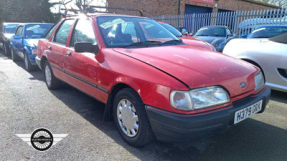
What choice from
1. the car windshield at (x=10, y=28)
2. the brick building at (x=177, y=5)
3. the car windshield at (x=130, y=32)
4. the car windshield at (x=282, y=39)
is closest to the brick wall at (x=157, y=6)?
the brick building at (x=177, y=5)

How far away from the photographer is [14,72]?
270 inches

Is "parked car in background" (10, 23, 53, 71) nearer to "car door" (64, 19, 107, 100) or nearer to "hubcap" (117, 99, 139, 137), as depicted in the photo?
"car door" (64, 19, 107, 100)

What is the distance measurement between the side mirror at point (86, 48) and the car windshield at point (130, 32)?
0.57ft

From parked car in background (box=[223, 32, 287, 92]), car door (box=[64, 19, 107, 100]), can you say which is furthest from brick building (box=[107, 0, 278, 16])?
car door (box=[64, 19, 107, 100])

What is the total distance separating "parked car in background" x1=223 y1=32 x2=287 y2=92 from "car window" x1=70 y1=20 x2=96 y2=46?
323cm

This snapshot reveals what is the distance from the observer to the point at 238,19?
43.9ft

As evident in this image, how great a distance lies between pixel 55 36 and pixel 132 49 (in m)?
2.37

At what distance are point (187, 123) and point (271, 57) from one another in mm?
3091

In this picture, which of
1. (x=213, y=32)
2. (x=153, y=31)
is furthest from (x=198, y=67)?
(x=213, y=32)

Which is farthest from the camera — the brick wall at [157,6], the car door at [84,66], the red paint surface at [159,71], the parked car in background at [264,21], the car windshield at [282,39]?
the brick wall at [157,6]

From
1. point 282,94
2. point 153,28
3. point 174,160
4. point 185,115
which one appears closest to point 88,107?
point 153,28

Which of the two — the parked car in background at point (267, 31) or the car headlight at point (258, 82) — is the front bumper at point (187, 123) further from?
the parked car in background at point (267, 31)

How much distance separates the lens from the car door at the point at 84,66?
306cm

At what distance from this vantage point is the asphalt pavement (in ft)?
8.25
